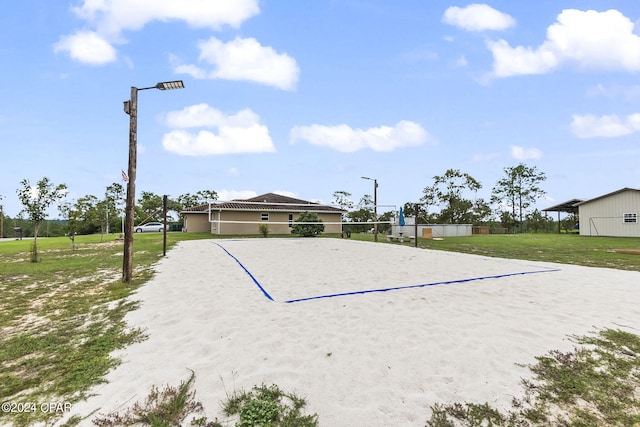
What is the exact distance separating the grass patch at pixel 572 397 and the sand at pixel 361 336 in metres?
0.10

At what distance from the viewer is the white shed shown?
67.6 feet

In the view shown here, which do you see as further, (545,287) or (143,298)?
(545,287)

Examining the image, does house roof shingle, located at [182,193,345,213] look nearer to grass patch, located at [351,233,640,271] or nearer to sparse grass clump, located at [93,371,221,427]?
grass patch, located at [351,233,640,271]

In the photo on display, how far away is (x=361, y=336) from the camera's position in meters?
3.15

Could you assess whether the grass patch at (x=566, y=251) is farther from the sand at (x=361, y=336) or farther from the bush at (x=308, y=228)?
the bush at (x=308, y=228)

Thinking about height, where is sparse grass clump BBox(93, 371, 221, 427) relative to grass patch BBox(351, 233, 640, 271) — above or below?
below

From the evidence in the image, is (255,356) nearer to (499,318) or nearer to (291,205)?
(499,318)

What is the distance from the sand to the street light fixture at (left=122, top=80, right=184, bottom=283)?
0.72m

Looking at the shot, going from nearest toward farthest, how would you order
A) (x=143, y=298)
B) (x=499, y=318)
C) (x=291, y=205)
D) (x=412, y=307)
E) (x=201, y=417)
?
(x=201, y=417), (x=499, y=318), (x=412, y=307), (x=143, y=298), (x=291, y=205)

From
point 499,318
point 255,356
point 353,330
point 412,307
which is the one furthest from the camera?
point 412,307

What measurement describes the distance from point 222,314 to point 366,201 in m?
38.9

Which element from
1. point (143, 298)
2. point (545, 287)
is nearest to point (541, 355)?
point (545, 287)

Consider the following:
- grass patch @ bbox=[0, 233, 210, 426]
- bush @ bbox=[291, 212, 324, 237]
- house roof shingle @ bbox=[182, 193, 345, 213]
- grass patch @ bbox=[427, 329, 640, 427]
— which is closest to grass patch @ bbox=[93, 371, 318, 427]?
grass patch @ bbox=[0, 233, 210, 426]

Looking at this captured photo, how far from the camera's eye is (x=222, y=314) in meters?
3.87
